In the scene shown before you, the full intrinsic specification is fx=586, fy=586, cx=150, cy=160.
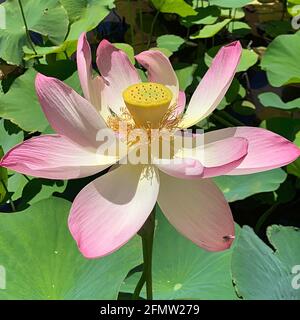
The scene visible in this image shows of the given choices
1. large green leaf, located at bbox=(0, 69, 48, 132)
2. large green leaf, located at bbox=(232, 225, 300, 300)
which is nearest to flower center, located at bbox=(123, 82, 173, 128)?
large green leaf, located at bbox=(232, 225, 300, 300)

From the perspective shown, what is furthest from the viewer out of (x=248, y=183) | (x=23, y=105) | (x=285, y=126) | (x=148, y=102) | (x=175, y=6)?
(x=175, y=6)

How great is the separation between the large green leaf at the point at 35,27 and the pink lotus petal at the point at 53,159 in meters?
0.88

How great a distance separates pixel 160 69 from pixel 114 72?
0.22 feet

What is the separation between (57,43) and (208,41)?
2.64 feet

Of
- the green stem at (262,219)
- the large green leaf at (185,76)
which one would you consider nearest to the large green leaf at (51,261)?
the green stem at (262,219)

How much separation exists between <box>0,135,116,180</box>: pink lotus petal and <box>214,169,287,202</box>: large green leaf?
57 cm

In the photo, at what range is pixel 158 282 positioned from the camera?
0.99 metres

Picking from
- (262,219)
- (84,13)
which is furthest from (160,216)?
(84,13)

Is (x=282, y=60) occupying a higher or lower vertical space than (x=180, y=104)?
lower

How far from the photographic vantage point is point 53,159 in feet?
2.28

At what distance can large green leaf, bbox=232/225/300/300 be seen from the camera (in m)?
0.83

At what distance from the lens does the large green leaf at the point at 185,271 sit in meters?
0.94

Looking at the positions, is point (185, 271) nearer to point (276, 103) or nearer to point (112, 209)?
point (112, 209)

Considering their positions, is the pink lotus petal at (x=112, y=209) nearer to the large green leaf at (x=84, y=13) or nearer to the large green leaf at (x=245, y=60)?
the large green leaf at (x=84, y=13)
